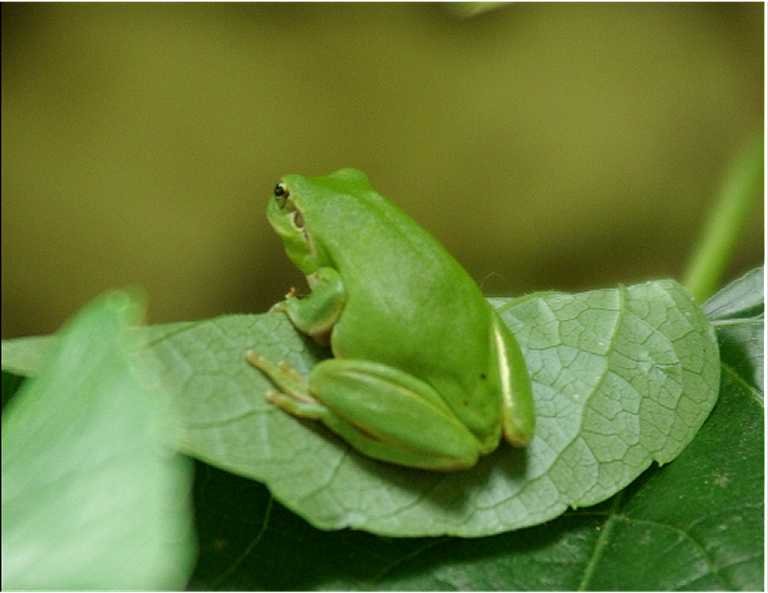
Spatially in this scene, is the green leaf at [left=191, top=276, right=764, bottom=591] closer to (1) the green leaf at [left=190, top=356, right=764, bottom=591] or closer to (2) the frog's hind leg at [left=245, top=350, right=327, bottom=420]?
(1) the green leaf at [left=190, top=356, right=764, bottom=591]

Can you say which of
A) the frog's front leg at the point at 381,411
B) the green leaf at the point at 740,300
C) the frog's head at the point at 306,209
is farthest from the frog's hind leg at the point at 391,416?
the green leaf at the point at 740,300

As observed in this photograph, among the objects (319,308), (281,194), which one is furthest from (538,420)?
(281,194)

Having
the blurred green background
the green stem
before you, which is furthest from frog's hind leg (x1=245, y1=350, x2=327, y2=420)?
the blurred green background

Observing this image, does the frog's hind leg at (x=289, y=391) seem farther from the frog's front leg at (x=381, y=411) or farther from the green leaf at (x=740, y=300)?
the green leaf at (x=740, y=300)

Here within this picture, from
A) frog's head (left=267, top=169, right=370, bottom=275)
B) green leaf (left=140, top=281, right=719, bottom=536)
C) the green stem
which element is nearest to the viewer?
green leaf (left=140, top=281, right=719, bottom=536)

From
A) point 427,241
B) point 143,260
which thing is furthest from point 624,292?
point 143,260

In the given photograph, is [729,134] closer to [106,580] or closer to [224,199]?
[224,199]

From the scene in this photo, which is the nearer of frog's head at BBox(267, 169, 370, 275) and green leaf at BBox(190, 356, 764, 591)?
green leaf at BBox(190, 356, 764, 591)

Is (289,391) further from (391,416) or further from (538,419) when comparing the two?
(538,419)
